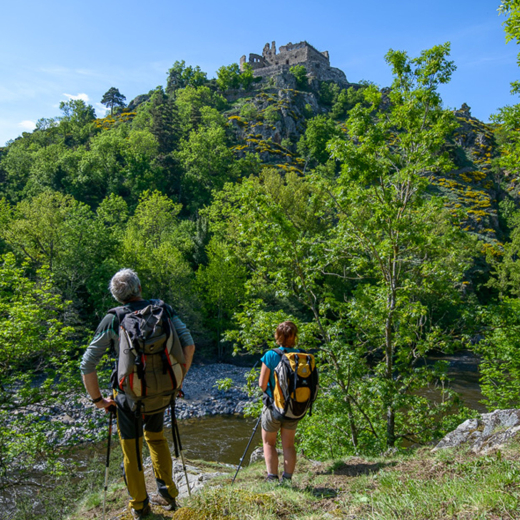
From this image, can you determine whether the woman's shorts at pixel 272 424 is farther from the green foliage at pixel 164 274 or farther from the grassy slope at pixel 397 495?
the green foliage at pixel 164 274

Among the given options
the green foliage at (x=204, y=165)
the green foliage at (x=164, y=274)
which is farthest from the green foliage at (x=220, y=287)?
the green foliage at (x=204, y=165)

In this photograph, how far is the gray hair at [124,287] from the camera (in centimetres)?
312

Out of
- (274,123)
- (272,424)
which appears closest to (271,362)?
(272,424)

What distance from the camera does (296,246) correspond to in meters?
6.30

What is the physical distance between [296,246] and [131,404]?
3.99m

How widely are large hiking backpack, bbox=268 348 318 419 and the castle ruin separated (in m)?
99.9

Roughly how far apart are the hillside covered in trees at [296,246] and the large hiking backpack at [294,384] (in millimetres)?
2196

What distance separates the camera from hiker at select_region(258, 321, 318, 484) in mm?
3537

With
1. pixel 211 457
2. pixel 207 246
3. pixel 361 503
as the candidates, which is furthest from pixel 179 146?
pixel 361 503

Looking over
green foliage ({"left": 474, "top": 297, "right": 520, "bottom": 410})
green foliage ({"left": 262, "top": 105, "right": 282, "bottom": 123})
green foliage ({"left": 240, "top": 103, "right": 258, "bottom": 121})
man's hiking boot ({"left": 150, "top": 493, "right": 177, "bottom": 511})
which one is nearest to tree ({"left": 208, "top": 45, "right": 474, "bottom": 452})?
green foliage ({"left": 474, "top": 297, "right": 520, "bottom": 410})

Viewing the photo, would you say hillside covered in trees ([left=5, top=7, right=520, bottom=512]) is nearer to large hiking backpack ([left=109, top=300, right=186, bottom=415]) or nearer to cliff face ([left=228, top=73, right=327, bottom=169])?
cliff face ([left=228, top=73, right=327, bottom=169])

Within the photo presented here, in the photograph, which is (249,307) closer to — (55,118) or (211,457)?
(211,457)

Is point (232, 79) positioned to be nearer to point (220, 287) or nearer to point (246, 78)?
point (246, 78)

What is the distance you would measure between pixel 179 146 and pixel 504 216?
4772 cm
